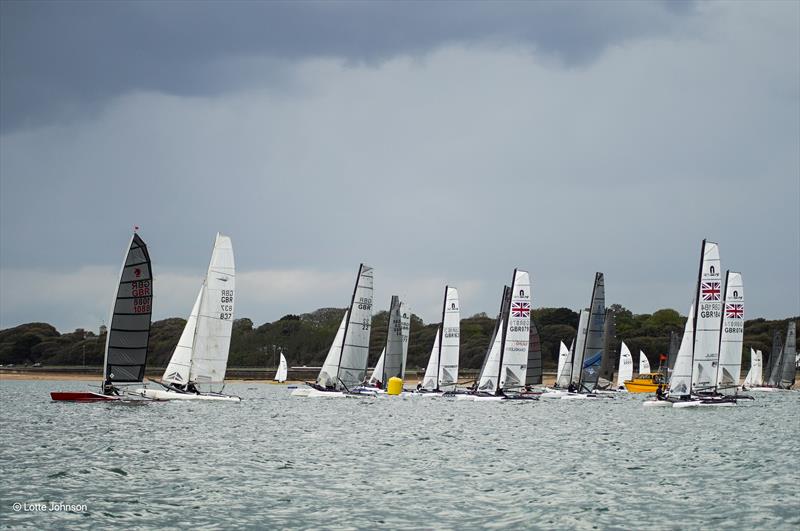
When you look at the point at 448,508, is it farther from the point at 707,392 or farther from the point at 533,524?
the point at 707,392

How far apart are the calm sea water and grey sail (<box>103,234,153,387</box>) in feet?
21.7

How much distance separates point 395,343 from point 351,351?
9.88 m

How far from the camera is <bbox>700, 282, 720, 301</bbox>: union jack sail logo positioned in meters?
52.5

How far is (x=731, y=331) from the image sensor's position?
5825 centimetres

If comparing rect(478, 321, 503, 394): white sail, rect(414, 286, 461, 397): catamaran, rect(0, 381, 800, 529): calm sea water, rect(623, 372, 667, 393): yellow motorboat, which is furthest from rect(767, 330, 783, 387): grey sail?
rect(0, 381, 800, 529): calm sea water

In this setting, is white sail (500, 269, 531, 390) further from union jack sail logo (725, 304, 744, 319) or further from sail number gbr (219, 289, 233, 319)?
sail number gbr (219, 289, 233, 319)

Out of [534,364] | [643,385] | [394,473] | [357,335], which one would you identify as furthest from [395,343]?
[394,473]

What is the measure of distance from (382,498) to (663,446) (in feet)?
47.9

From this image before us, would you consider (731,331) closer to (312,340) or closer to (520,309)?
(520,309)

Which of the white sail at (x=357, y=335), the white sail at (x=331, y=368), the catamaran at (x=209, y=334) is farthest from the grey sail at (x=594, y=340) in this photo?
the catamaran at (x=209, y=334)

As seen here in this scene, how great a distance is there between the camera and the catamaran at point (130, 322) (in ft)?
152

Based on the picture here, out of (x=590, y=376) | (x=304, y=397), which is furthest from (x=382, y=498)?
(x=590, y=376)

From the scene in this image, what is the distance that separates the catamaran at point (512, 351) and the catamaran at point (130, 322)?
24267 mm

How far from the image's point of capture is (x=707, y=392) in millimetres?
54469
